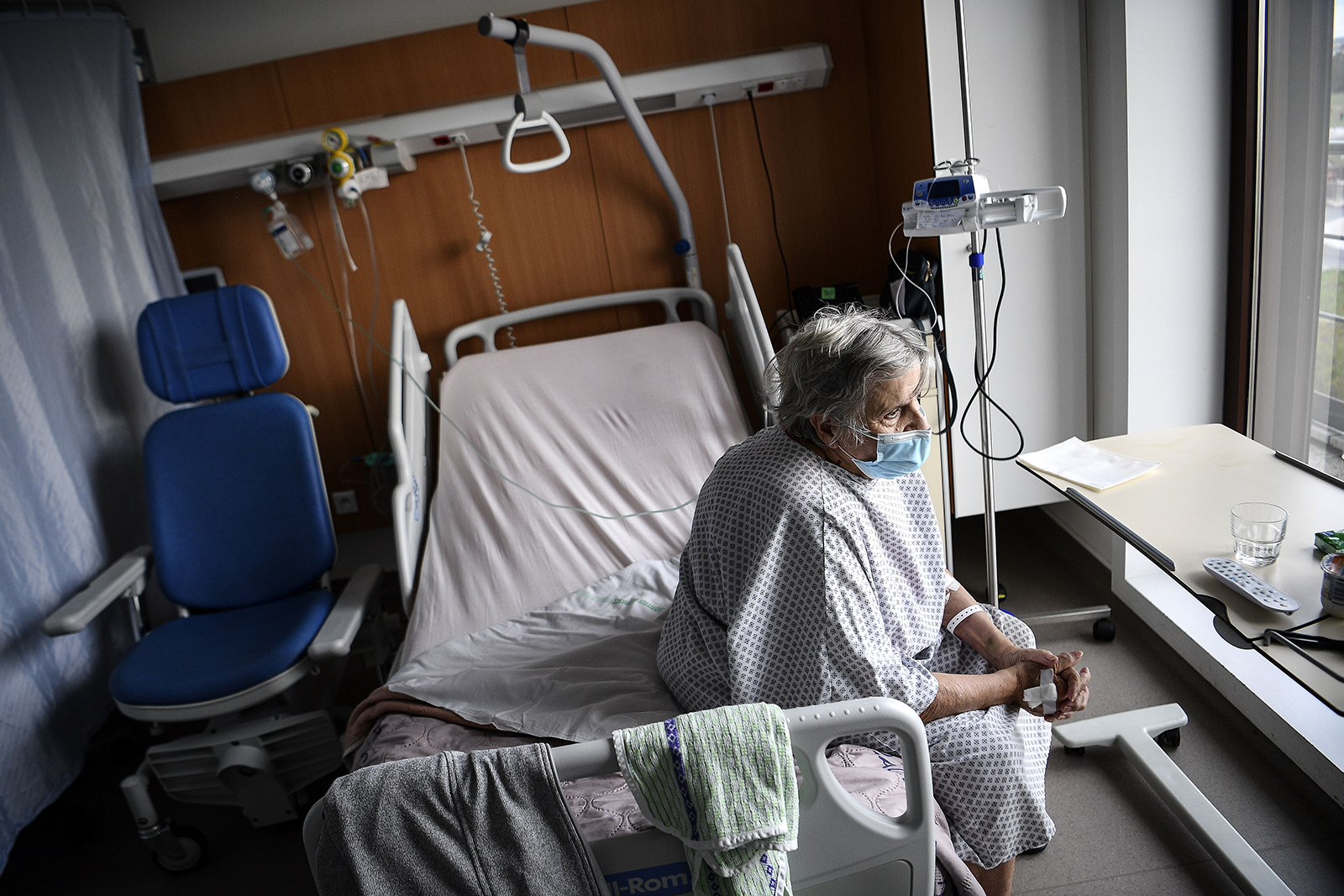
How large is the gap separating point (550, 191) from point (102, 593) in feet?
5.77

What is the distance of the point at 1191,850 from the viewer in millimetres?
1618

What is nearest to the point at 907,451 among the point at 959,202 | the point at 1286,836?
the point at 959,202

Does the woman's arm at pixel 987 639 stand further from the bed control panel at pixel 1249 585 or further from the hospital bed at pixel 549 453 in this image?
the hospital bed at pixel 549 453

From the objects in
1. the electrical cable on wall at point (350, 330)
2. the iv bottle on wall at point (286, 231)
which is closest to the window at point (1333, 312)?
the electrical cable on wall at point (350, 330)

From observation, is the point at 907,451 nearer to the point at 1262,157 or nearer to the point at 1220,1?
the point at 1262,157

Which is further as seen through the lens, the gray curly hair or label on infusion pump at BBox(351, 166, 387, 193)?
label on infusion pump at BBox(351, 166, 387, 193)

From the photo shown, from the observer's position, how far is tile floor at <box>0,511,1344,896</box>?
1586 millimetres

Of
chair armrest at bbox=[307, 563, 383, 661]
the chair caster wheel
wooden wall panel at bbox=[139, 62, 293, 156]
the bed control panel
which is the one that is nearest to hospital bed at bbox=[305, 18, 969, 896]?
chair armrest at bbox=[307, 563, 383, 661]

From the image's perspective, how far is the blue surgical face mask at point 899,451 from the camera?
135cm

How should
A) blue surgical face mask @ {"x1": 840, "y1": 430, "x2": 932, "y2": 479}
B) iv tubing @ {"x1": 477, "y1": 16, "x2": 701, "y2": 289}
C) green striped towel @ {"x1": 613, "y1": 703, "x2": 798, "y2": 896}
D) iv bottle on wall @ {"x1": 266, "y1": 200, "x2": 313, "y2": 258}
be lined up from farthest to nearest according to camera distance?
1. iv bottle on wall @ {"x1": 266, "y1": 200, "x2": 313, "y2": 258}
2. iv tubing @ {"x1": 477, "y1": 16, "x2": 701, "y2": 289}
3. blue surgical face mask @ {"x1": 840, "y1": 430, "x2": 932, "y2": 479}
4. green striped towel @ {"x1": 613, "y1": 703, "x2": 798, "y2": 896}

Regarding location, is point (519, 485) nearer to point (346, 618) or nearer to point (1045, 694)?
point (346, 618)

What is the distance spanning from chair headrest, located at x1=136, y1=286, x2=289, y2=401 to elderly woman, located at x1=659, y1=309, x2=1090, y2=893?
1.46 m

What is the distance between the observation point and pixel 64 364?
2254mm

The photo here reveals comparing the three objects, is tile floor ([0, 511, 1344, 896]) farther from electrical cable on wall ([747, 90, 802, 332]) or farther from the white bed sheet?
electrical cable on wall ([747, 90, 802, 332])
